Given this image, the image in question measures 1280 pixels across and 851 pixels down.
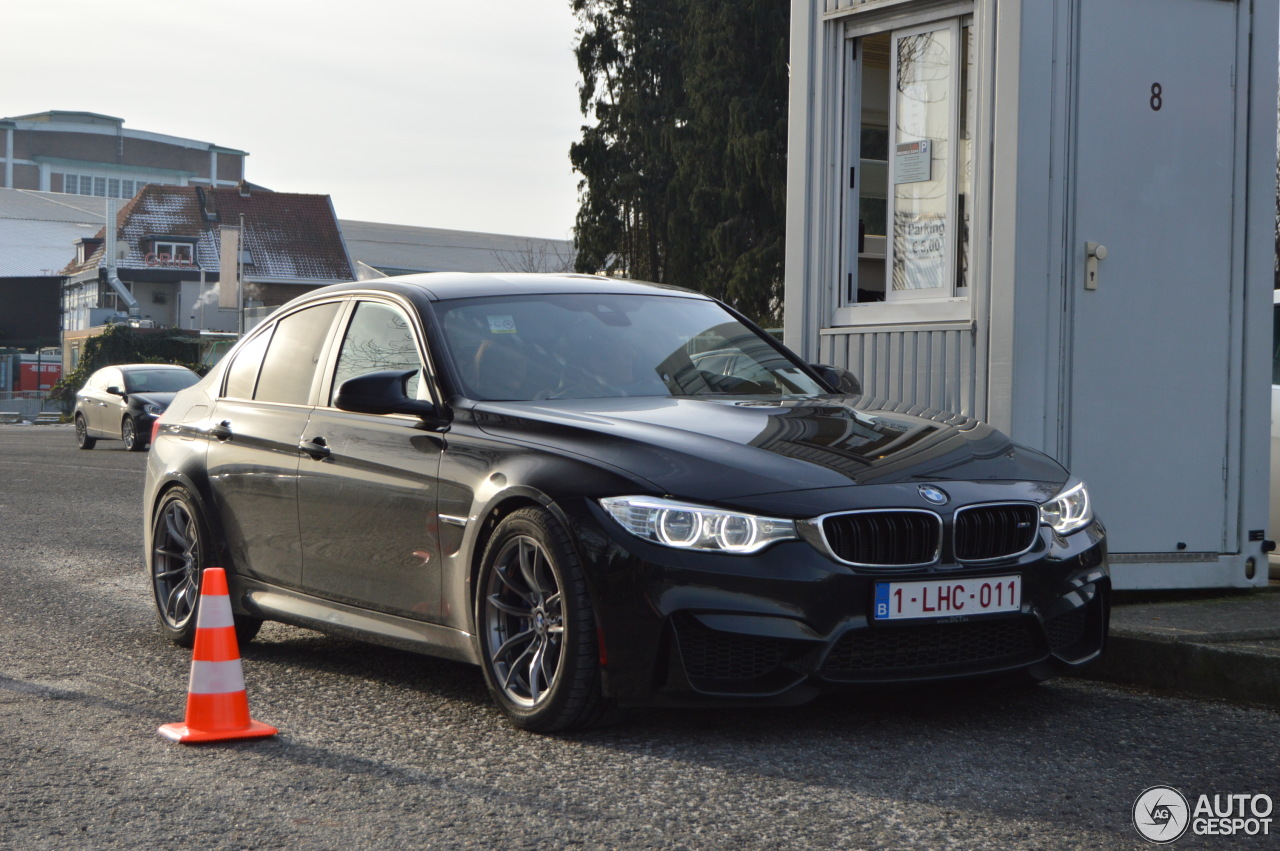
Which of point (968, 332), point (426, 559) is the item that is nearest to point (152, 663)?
point (426, 559)

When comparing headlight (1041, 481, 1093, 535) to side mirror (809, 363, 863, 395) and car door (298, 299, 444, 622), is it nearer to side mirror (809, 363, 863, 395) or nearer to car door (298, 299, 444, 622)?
side mirror (809, 363, 863, 395)

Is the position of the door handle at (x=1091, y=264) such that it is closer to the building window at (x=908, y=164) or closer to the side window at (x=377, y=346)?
the building window at (x=908, y=164)

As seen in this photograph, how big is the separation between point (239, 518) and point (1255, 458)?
4.69m

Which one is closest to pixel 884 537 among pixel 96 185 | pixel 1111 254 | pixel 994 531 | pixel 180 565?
pixel 994 531

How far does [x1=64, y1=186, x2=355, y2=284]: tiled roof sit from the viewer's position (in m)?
74.0

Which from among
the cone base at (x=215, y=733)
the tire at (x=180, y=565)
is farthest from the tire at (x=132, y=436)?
the cone base at (x=215, y=733)

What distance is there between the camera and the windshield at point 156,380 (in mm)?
26453

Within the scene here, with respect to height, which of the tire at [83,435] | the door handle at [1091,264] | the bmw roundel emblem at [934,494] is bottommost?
the tire at [83,435]

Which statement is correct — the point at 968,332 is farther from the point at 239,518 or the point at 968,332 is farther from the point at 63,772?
the point at 63,772

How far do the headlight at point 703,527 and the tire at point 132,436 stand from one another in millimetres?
22816

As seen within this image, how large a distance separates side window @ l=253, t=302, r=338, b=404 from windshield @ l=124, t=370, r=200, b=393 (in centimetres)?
2010

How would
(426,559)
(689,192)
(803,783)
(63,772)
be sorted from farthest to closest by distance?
(689,192)
(426,559)
(63,772)
(803,783)

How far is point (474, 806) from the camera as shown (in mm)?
4238

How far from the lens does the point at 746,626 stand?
466cm
